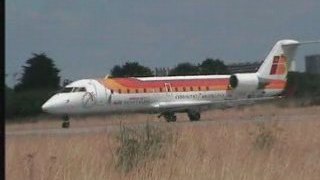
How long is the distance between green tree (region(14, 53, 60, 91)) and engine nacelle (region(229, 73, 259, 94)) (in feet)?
72.1

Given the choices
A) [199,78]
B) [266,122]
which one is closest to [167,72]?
[199,78]

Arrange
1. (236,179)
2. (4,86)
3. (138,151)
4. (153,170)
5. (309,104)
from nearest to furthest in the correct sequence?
(4,86) < (236,179) < (153,170) < (138,151) < (309,104)

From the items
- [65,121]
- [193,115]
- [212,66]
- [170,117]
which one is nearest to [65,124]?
[65,121]

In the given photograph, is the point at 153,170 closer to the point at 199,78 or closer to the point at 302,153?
the point at 302,153

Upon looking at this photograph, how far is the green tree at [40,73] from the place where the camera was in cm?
1833

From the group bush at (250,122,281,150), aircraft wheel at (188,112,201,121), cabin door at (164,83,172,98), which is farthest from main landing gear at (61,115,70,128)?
bush at (250,122,281,150)

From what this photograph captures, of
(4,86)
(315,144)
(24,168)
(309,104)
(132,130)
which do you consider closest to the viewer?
(4,86)

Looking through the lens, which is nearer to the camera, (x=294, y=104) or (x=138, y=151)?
(x=138, y=151)

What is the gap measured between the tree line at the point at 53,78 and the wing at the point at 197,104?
3116mm

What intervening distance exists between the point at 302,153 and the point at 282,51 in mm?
38847

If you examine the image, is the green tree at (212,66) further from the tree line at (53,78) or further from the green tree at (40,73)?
the green tree at (40,73)

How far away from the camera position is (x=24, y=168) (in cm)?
895

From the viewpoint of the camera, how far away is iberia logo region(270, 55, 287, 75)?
47500 mm

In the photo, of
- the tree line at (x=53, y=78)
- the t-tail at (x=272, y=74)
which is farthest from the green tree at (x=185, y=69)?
the t-tail at (x=272, y=74)
